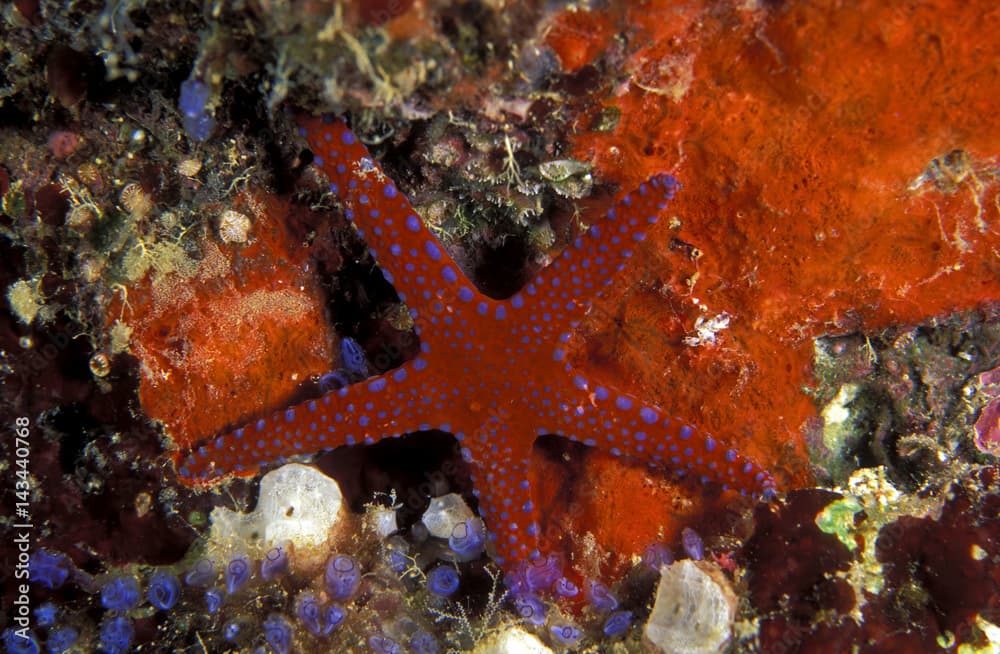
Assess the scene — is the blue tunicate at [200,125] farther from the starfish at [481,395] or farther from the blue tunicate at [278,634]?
the blue tunicate at [278,634]

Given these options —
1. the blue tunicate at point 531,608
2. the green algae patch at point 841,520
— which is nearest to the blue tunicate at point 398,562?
the blue tunicate at point 531,608

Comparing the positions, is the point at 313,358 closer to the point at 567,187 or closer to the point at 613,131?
the point at 567,187

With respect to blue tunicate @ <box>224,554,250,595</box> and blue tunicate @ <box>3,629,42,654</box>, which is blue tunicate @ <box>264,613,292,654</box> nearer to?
blue tunicate @ <box>224,554,250,595</box>

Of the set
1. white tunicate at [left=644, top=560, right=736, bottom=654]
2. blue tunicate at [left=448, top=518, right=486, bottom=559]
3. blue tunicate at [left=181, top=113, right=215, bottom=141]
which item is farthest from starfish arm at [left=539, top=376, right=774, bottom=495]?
blue tunicate at [left=181, top=113, right=215, bottom=141]

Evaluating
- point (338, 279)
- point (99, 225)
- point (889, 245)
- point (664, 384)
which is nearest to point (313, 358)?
point (338, 279)

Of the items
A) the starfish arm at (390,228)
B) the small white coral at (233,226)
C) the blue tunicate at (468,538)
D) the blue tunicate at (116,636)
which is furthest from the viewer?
the blue tunicate at (468,538)

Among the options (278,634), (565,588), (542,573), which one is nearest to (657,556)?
(565,588)
